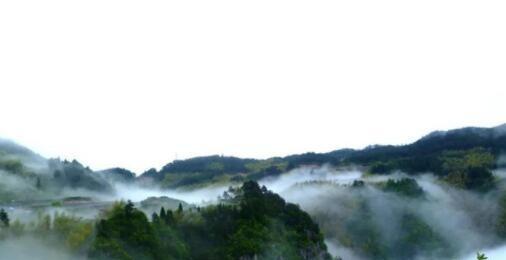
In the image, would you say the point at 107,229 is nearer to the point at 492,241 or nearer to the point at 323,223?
the point at 323,223

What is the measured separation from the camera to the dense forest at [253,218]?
287 ft

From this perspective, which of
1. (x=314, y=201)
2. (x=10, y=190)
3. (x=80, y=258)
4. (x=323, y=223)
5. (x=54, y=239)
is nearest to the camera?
(x=80, y=258)

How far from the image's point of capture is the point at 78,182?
6969 inches

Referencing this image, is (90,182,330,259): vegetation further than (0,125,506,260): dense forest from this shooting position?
No

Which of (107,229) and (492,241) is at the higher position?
(107,229)

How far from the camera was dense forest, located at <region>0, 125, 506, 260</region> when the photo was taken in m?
87.6

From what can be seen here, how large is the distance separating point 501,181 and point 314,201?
5077cm

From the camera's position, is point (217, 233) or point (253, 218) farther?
point (253, 218)

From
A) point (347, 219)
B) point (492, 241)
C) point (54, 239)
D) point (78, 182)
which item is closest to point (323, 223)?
point (347, 219)

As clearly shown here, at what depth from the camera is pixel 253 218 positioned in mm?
108875

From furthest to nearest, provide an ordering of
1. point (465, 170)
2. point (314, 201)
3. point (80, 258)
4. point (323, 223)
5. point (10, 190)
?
point (465, 170), point (314, 201), point (323, 223), point (10, 190), point (80, 258)

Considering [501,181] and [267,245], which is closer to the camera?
[267,245]

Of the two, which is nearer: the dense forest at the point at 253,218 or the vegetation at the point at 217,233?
the vegetation at the point at 217,233

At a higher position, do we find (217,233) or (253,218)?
(253,218)
